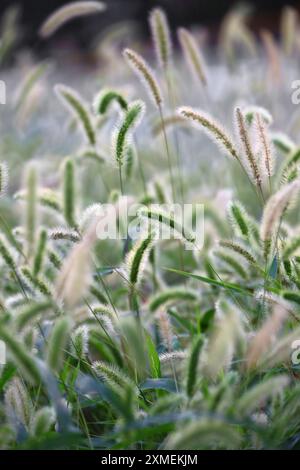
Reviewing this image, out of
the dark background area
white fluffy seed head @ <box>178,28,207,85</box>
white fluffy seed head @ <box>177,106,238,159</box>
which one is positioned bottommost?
white fluffy seed head @ <box>177,106,238,159</box>

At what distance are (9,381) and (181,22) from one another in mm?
13575

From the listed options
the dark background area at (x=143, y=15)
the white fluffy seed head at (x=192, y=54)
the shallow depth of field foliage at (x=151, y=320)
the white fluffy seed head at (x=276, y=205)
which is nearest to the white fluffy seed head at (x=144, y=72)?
the shallow depth of field foliage at (x=151, y=320)

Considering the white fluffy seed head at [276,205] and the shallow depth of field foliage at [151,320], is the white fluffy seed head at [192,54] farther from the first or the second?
the white fluffy seed head at [276,205]

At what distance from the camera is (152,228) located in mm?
2166

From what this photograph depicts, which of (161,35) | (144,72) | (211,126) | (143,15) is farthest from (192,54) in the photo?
(143,15)

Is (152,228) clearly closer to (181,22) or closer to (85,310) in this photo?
(85,310)

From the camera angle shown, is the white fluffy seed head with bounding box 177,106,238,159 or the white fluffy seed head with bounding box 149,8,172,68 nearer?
the white fluffy seed head with bounding box 177,106,238,159

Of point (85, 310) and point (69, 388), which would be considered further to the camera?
point (85, 310)

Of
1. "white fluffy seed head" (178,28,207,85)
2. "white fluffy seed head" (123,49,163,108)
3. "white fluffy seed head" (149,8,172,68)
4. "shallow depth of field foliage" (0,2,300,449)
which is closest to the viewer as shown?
"shallow depth of field foliage" (0,2,300,449)

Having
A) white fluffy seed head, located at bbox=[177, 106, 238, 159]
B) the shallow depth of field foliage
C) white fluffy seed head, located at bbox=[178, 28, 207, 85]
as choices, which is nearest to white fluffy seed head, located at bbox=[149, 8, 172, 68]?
the shallow depth of field foliage

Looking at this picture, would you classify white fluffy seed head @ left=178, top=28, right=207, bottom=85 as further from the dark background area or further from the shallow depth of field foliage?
the dark background area

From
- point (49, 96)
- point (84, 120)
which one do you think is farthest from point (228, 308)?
point (49, 96)

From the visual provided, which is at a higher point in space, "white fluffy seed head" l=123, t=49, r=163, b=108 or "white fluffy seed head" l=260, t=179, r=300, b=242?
"white fluffy seed head" l=123, t=49, r=163, b=108
